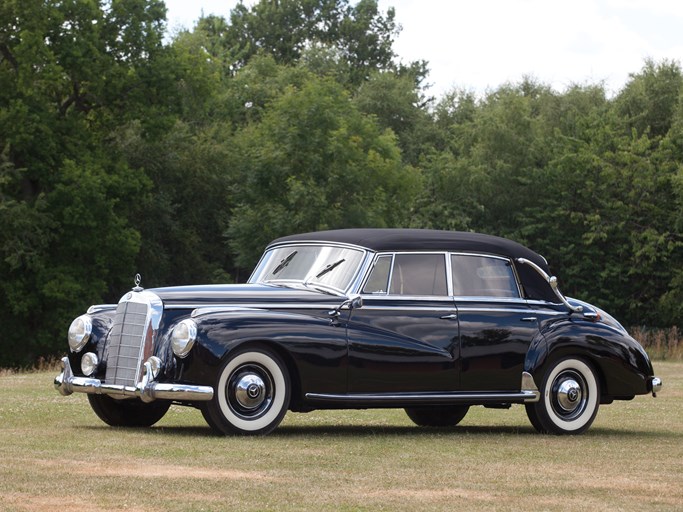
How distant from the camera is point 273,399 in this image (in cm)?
1233

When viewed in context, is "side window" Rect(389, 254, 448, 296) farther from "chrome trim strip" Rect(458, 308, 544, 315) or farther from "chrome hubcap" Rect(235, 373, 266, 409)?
"chrome hubcap" Rect(235, 373, 266, 409)

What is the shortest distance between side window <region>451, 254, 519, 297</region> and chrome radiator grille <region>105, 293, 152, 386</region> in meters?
3.15

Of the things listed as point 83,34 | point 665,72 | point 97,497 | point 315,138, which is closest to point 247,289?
point 97,497

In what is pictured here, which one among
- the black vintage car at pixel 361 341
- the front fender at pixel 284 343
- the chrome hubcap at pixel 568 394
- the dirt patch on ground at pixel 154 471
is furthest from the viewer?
the chrome hubcap at pixel 568 394

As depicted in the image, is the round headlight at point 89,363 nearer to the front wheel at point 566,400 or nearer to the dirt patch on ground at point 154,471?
the dirt patch on ground at point 154,471

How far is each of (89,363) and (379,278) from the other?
2.94 m

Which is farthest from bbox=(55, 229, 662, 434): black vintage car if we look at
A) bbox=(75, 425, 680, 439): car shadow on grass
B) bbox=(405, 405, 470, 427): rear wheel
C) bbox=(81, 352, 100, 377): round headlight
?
bbox=(405, 405, 470, 427): rear wheel

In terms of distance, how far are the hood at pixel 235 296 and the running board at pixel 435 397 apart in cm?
92

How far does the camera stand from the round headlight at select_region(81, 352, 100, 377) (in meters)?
13.2

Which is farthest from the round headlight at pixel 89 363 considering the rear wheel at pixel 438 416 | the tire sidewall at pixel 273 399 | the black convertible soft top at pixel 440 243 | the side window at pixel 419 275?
the rear wheel at pixel 438 416

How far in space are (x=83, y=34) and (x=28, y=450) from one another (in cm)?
4082

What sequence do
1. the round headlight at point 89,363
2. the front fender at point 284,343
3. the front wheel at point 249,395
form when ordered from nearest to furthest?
the front fender at point 284,343, the front wheel at point 249,395, the round headlight at point 89,363

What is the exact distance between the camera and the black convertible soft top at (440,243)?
44.2ft

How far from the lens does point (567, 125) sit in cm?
6894
